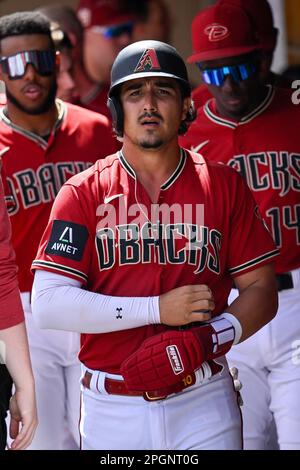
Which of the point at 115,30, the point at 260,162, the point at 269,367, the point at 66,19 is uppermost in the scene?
the point at 66,19

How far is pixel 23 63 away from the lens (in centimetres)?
568

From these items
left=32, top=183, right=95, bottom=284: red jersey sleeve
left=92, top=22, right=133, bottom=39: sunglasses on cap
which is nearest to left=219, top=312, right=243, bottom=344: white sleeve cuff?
left=32, top=183, right=95, bottom=284: red jersey sleeve

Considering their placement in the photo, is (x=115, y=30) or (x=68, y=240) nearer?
(x=68, y=240)

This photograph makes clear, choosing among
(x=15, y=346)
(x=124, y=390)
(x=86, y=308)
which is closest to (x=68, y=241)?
(x=86, y=308)

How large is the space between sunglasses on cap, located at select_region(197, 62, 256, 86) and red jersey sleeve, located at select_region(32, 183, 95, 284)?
129cm

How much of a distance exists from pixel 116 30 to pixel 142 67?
4.41m

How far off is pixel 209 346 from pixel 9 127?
77.1 inches

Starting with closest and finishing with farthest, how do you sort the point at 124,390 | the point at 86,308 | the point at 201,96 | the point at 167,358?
the point at 167,358, the point at 86,308, the point at 124,390, the point at 201,96

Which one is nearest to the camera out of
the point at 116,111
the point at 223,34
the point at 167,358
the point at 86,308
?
the point at 167,358

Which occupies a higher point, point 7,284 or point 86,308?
point 7,284

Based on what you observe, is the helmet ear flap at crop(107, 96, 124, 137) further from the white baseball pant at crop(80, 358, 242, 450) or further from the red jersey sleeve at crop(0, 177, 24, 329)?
the white baseball pant at crop(80, 358, 242, 450)

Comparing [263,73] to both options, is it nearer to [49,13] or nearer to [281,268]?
[281,268]

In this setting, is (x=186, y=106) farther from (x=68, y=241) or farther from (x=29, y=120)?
(x=29, y=120)
